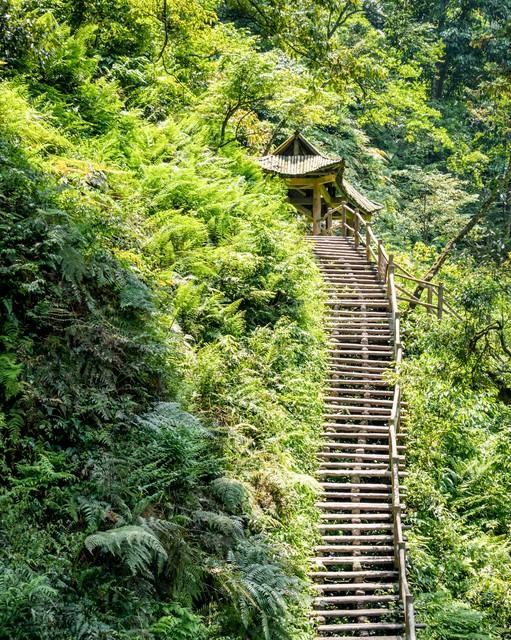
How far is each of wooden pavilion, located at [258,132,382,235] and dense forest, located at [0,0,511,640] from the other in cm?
370

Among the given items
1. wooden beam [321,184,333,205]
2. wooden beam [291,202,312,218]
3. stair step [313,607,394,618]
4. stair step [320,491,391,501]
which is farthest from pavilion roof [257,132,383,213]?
stair step [313,607,394,618]

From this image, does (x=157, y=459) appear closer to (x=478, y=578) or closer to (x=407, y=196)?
(x=478, y=578)

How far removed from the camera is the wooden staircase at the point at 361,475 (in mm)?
9859

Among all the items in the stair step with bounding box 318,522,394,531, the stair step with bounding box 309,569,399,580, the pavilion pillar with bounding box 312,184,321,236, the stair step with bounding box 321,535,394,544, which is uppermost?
the pavilion pillar with bounding box 312,184,321,236

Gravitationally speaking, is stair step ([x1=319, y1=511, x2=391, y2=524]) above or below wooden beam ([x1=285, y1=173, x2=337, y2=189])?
below

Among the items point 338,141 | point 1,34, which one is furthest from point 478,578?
point 338,141

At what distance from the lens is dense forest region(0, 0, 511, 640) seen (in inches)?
232

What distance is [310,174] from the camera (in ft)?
76.2

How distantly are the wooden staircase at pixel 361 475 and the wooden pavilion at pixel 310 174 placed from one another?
5.67m

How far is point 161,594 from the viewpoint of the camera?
6027mm

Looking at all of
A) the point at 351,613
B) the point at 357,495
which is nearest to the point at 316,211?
the point at 357,495

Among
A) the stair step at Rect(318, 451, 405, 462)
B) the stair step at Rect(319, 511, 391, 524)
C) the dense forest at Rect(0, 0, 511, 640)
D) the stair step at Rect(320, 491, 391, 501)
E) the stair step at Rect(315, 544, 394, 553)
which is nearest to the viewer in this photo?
the dense forest at Rect(0, 0, 511, 640)

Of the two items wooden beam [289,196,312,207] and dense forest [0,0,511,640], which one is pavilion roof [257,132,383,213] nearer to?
wooden beam [289,196,312,207]

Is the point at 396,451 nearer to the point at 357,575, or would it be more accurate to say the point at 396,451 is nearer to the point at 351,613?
the point at 357,575
